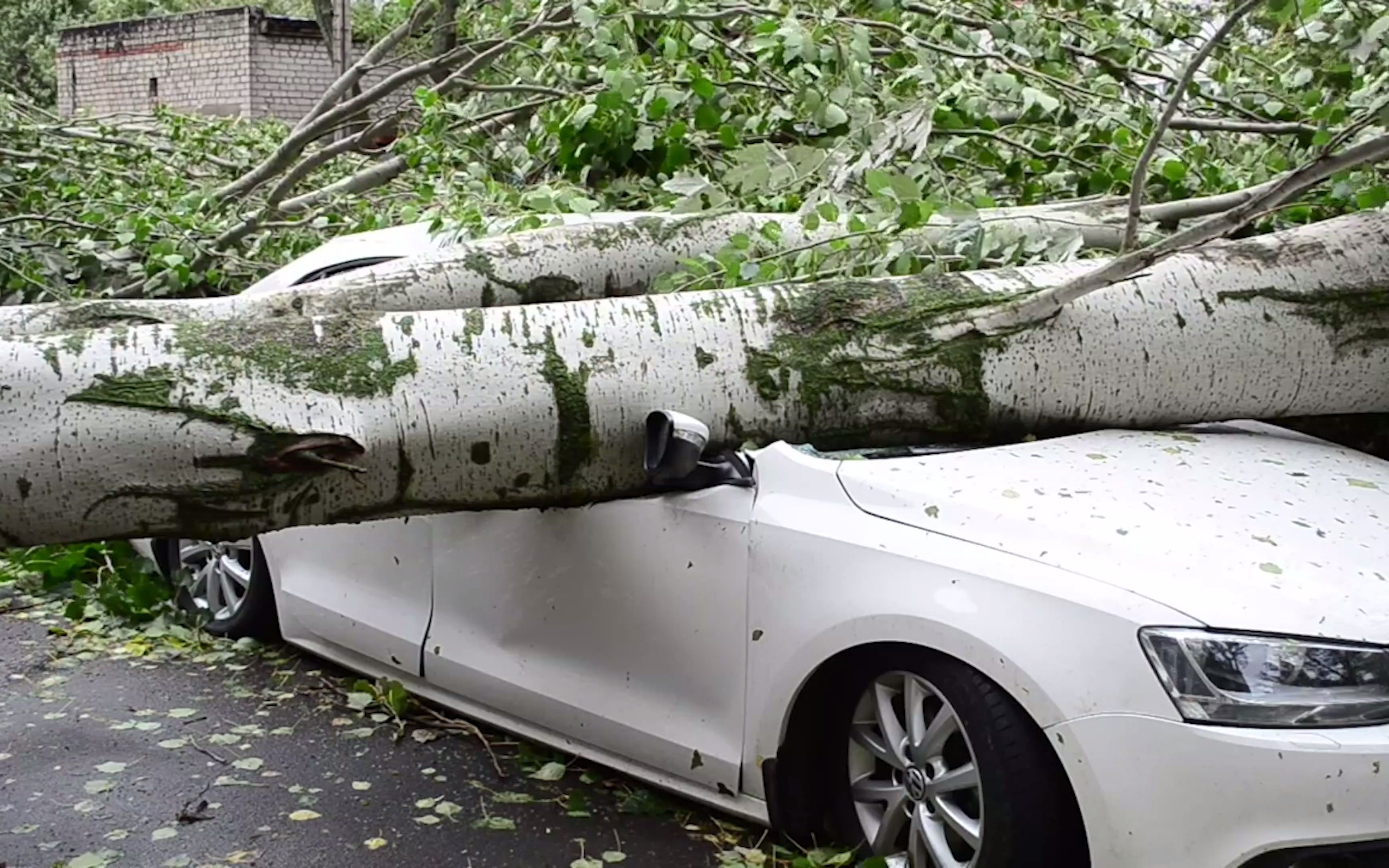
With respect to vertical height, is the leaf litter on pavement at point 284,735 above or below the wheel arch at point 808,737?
below

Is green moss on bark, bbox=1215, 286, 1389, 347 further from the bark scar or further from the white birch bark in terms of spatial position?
the bark scar

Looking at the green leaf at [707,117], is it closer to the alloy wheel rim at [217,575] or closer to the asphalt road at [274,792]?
the alloy wheel rim at [217,575]

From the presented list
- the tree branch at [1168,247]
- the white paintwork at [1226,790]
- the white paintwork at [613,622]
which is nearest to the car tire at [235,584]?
the white paintwork at [613,622]

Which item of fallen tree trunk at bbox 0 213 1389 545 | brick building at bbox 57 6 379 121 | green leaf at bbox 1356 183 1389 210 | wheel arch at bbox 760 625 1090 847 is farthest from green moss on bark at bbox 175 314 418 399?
brick building at bbox 57 6 379 121

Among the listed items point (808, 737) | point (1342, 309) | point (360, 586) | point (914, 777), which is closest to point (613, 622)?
point (808, 737)

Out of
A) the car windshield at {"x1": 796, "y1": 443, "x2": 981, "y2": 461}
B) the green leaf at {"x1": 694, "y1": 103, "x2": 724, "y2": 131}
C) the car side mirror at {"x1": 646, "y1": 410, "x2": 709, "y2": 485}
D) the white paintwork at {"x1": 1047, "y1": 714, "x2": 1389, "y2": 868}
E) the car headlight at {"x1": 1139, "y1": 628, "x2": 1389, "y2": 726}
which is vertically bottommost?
the white paintwork at {"x1": 1047, "y1": 714, "x2": 1389, "y2": 868}

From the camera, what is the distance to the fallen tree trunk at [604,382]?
267cm

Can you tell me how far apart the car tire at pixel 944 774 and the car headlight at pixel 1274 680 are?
1.10ft

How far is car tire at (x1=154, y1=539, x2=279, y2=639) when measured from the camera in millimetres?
5020

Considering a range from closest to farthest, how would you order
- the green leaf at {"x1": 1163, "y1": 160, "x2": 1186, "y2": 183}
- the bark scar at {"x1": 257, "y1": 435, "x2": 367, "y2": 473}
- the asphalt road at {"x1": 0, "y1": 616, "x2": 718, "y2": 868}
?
1. the bark scar at {"x1": 257, "y1": 435, "x2": 367, "y2": 473}
2. the asphalt road at {"x1": 0, "y1": 616, "x2": 718, "y2": 868}
3. the green leaf at {"x1": 1163, "y1": 160, "x2": 1186, "y2": 183}

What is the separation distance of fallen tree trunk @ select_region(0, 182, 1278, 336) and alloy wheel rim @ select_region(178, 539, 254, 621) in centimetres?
134

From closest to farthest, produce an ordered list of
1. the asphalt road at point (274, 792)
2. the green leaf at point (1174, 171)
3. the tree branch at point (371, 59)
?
1. the asphalt road at point (274, 792)
2. the green leaf at point (1174, 171)
3. the tree branch at point (371, 59)

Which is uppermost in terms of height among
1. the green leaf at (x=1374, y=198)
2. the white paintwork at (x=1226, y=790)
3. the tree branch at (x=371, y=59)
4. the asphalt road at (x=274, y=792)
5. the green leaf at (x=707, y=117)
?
the tree branch at (x=371, y=59)

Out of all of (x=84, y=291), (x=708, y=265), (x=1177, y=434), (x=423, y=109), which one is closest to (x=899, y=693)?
(x=1177, y=434)
